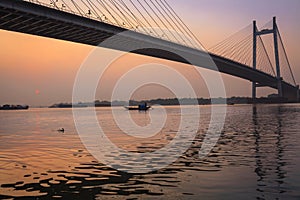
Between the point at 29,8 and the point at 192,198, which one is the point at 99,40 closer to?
the point at 29,8

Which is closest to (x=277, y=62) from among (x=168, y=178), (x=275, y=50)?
(x=275, y=50)

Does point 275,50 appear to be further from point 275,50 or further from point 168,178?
point 168,178

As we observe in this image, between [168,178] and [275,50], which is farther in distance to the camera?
[275,50]

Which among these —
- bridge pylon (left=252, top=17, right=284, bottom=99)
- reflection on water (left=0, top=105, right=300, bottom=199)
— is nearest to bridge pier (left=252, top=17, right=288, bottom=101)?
bridge pylon (left=252, top=17, right=284, bottom=99)

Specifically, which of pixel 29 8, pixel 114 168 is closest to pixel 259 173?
pixel 114 168

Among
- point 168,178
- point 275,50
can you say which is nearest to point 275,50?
point 275,50

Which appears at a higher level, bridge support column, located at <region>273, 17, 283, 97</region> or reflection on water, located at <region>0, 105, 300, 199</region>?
bridge support column, located at <region>273, 17, 283, 97</region>

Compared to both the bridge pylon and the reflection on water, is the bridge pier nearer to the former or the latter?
the bridge pylon

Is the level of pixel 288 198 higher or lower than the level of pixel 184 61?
lower

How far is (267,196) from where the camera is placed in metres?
9.23

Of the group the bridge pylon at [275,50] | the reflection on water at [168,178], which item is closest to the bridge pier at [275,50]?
the bridge pylon at [275,50]

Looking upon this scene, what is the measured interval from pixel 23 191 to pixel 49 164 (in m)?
4.70

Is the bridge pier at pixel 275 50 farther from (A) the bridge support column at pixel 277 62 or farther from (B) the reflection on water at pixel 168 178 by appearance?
(B) the reflection on water at pixel 168 178

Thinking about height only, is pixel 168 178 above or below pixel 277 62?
below
